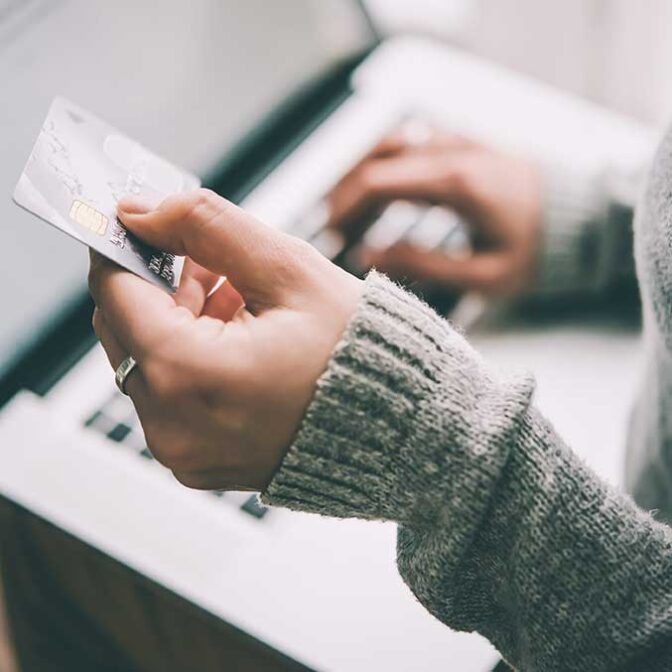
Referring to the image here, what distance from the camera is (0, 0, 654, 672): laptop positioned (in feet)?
1.83

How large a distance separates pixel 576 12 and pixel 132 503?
0.70 metres

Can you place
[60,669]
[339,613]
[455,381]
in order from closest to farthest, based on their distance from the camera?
[455,381], [339,613], [60,669]

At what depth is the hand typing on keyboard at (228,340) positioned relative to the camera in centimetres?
42

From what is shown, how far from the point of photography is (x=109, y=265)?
450 mm

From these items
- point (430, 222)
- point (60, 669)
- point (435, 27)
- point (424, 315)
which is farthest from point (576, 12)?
point (60, 669)

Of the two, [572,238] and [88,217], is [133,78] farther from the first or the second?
[572,238]

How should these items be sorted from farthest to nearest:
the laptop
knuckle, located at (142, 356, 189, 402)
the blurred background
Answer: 1. the blurred background
2. the laptop
3. knuckle, located at (142, 356, 189, 402)

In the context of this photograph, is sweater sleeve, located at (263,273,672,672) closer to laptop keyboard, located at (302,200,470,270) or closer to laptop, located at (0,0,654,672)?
laptop, located at (0,0,654,672)

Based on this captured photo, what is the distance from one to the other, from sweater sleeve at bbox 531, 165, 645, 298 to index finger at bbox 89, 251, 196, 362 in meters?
0.43

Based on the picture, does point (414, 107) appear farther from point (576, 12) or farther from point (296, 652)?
point (296, 652)

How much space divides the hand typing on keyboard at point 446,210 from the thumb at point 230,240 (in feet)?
1.05

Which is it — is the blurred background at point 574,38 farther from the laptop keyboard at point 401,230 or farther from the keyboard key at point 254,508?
the keyboard key at point 254,508

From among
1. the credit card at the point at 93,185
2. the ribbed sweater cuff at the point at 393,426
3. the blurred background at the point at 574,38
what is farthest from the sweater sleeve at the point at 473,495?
the blurred background at the point at 574,38

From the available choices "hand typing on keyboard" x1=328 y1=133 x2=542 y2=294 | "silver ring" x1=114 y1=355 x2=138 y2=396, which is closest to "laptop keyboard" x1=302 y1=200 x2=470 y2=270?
"hand typing on keyboard" x1=328 y1=133 x2=542 y2=294
